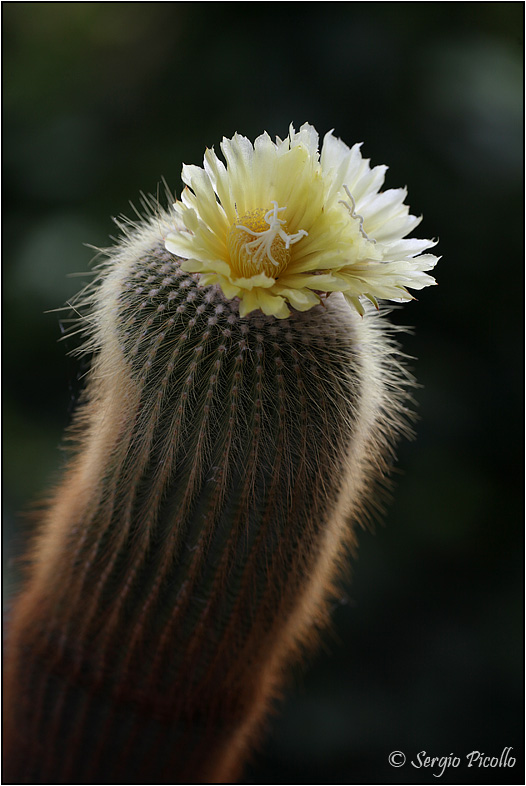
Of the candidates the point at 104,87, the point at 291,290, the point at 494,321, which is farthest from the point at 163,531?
the point at 104,87

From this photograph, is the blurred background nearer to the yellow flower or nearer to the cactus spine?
the cactus spine

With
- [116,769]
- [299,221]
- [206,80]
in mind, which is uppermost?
[206,80]

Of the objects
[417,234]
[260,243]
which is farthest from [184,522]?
[417,234]

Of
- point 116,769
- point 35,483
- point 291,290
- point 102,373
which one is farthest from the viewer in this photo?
point 35,483

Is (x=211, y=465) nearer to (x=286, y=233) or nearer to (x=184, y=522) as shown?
(x=184, y=522)

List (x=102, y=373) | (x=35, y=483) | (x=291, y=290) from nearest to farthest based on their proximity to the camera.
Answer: (x=291, y=290) < (x=102, y=373) < (x=35, y=483)

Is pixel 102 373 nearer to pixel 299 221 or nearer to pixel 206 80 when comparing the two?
pixel 299 221

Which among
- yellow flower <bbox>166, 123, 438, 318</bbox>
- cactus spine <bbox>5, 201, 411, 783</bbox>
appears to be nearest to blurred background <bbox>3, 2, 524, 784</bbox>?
cactus spine <bbox>5, 201, 411, 783</bbox>

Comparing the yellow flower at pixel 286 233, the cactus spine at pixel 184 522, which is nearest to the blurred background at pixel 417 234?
the cactus spine at pixel 184 522

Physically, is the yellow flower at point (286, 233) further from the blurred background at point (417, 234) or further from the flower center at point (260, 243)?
the blurred background at point (417, 234)
